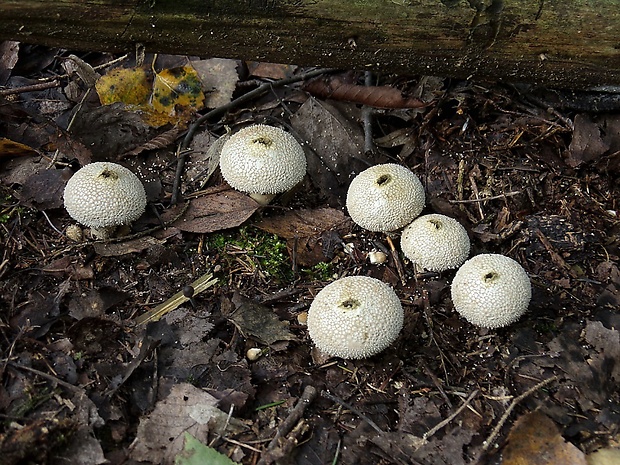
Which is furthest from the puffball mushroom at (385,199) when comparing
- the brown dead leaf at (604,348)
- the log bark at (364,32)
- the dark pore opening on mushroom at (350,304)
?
the brown dead leaf at (604,348)

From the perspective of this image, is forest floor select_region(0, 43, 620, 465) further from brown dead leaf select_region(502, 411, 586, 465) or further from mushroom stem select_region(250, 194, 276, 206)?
mushroom stem select_region(250, 194, 276, 206)

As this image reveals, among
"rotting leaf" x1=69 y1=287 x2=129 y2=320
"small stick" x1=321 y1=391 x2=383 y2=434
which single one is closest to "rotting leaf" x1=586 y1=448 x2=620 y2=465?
"small stick" x1=321 y1=391 x2=383 y2=434

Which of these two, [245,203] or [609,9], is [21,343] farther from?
[609,9]

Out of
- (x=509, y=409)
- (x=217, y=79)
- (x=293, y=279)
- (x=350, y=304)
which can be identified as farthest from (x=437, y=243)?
(x=217, y=79)

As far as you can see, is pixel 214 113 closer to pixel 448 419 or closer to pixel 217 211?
pixel 217 211

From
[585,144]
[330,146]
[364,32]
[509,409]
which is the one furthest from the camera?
A: [330,146]
